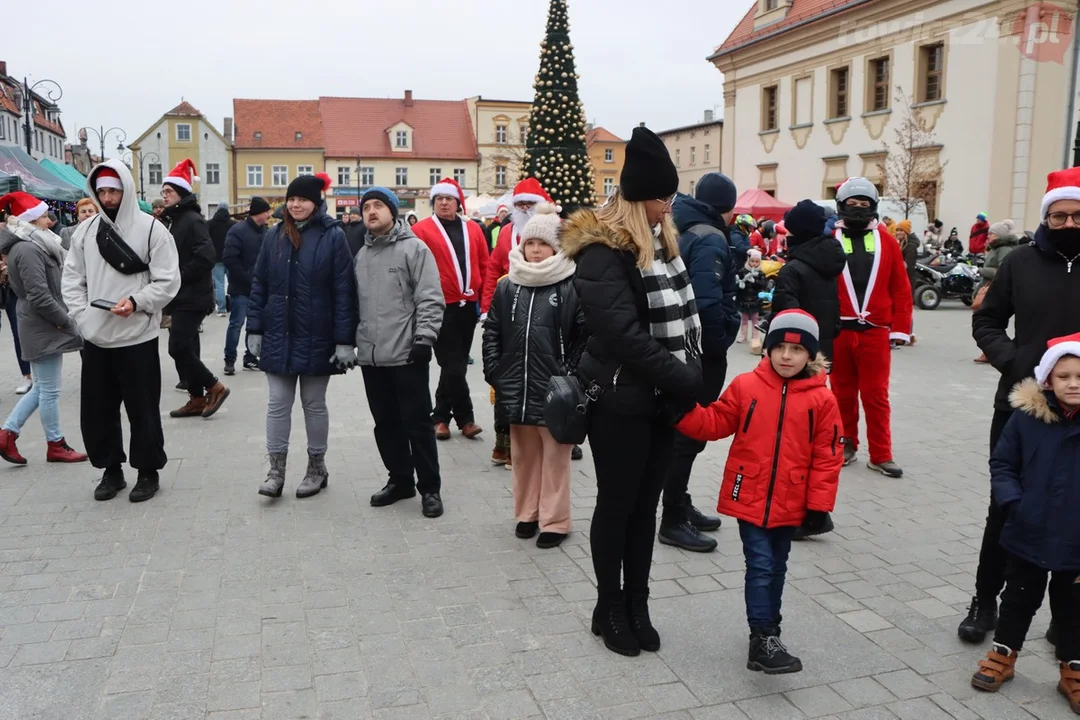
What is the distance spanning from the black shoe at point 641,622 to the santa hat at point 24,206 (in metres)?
6.00

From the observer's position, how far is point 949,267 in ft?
69.7

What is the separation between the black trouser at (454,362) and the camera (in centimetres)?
743

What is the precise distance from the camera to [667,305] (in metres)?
A: 3.62

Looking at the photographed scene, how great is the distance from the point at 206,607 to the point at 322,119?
233 ft

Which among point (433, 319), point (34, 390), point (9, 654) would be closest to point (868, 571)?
point (433, 319)

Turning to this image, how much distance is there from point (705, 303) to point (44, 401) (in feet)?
16.6

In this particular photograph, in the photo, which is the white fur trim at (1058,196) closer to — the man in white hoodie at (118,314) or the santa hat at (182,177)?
the man in white hoodie at (118,314)

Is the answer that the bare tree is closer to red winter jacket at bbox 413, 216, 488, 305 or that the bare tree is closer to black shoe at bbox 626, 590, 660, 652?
red winter jacket at bbox 413, 216, 488, 305

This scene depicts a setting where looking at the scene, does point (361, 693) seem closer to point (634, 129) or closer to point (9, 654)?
point (9, 654)

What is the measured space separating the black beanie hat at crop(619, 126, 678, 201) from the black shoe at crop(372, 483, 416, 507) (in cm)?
299

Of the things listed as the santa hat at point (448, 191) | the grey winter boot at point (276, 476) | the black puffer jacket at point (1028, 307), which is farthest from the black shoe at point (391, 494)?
the black puffer jacket at point (1028, 307)

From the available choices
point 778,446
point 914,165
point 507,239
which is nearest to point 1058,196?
point 778,446

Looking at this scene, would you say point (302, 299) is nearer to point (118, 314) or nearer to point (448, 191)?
point (118, 314)

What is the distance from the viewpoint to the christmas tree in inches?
785
